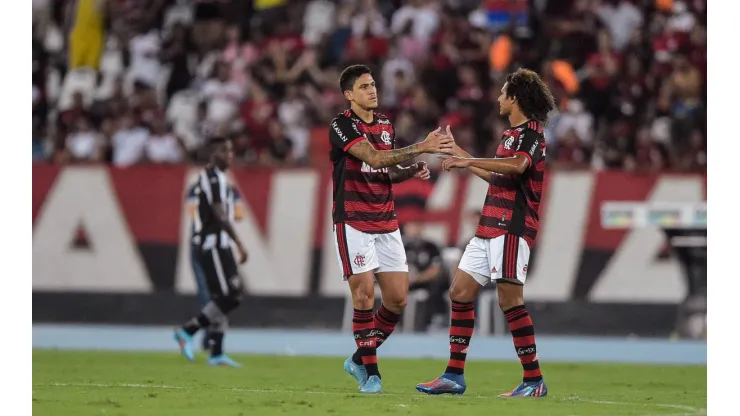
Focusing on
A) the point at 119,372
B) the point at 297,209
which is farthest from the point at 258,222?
the point at 119,372

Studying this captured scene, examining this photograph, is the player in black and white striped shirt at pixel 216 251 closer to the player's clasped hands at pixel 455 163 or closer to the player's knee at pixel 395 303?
the player's knee at pixel 395 303

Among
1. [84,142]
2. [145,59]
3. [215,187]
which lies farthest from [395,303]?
[145,59]

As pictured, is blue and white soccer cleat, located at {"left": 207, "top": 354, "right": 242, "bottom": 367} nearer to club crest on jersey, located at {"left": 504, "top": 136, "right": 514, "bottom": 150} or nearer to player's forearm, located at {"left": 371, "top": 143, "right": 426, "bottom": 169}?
player's forearm, located at {"left": 371, "top": 143, "right": 426, "bottom": 169}

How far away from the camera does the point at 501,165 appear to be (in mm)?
8883

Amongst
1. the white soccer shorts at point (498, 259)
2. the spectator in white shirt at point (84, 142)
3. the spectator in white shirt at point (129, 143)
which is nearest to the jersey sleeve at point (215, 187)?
the white soccer shorts at point (498, 259)

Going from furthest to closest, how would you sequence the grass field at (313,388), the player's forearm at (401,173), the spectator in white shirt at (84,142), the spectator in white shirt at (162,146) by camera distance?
the spectator in white shirt at (84,142) < the spectator in white shirt at (162,146) < the player's forearm at (401,173) < the grass field at (313,388)

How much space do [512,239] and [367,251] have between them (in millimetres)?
1063

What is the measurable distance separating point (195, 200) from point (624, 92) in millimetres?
8096

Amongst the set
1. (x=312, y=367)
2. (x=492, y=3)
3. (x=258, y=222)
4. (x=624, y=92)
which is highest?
(x=492, y=3)

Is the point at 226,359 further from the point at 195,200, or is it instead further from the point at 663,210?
the point at 663,210

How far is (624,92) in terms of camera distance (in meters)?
19.0

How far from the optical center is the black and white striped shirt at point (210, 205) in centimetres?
1316

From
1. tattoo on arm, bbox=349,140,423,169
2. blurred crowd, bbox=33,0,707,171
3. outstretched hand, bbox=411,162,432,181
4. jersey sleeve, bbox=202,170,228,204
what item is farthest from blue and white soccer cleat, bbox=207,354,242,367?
blurred crowd, bbox=33,0,707,171

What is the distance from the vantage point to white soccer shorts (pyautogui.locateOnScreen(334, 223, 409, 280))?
9289mm
